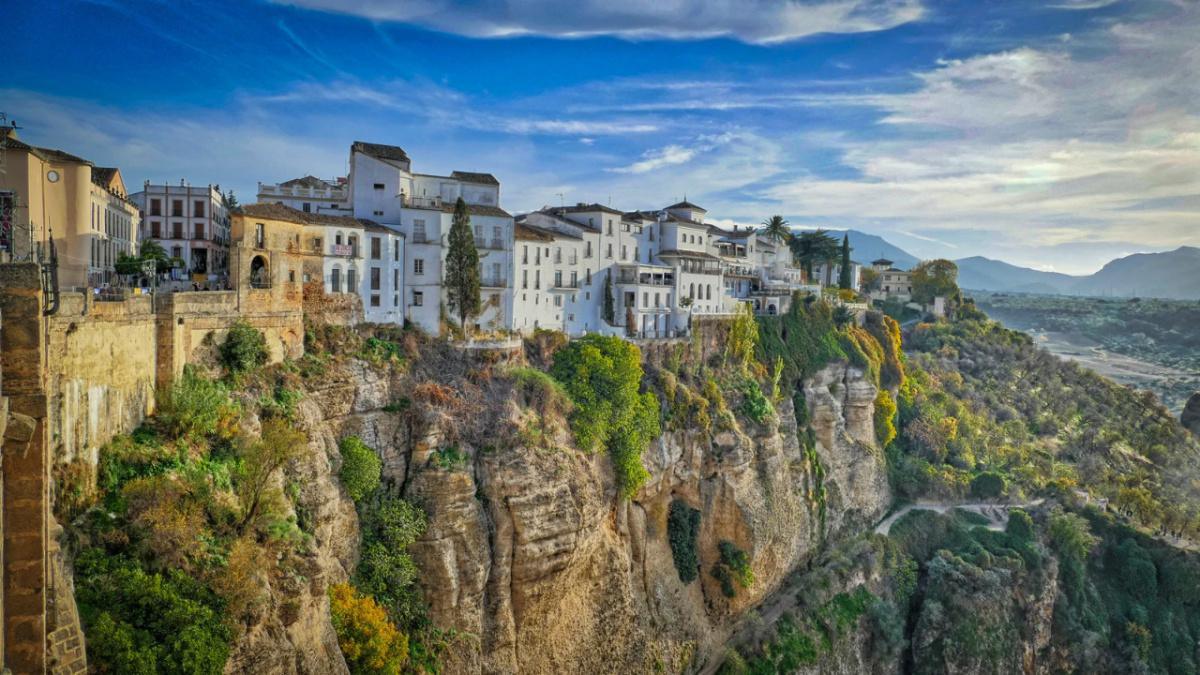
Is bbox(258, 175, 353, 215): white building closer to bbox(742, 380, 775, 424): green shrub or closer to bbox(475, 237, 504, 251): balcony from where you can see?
bbox(475, 237, 504, 251): balcony

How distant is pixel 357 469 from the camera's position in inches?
1051

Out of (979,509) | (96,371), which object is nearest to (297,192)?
(96,371)

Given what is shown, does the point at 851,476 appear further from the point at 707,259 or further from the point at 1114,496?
the point at 1114,496

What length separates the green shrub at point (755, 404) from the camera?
144 ft

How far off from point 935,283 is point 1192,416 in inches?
1064

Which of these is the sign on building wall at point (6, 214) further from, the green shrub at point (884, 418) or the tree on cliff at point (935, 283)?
the tree on cliff at point (935, 283)

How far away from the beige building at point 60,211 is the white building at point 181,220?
6248 mm

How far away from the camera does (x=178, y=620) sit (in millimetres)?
15719

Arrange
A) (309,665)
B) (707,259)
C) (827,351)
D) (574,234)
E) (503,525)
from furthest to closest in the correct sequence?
(827,351)
(707,259)
(574,234)
(503,525)
(309,665)

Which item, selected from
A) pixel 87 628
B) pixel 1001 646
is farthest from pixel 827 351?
pixel 87 628

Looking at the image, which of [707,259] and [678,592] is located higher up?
[707,259]

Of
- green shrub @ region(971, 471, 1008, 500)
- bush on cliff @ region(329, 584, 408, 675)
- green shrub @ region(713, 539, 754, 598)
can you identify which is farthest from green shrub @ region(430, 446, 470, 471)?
green shrub @ region(971, 471, 1008, 500)

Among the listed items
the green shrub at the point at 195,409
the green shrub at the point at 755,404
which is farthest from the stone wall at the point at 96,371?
the green shrub at the point at 755,404

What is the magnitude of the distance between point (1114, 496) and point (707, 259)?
38154mm
